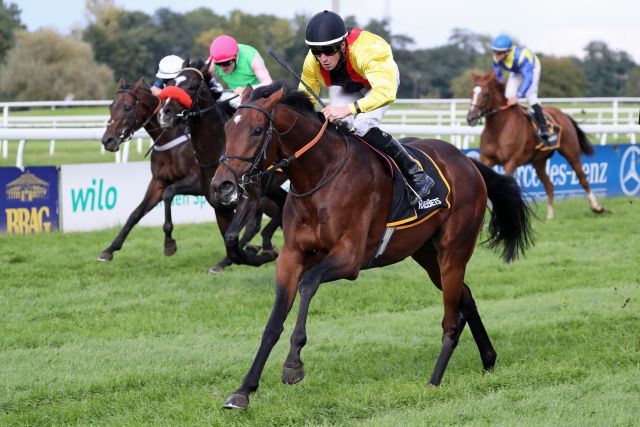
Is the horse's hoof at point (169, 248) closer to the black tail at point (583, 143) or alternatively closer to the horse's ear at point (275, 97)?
the horse's ear at point (275, 97)

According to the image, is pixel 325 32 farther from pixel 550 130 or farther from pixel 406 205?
pixel 550 130

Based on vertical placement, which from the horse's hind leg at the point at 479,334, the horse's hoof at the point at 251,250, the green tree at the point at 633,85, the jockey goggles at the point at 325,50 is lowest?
the green tree at the point at 633,85

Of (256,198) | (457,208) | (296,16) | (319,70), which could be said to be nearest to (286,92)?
(319,70)

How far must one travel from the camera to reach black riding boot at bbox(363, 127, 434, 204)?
486cm

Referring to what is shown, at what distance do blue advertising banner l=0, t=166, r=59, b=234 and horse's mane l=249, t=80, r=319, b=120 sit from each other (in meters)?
5.71

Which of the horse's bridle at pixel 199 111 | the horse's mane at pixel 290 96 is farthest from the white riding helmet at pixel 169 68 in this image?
the horse's mane at pixel 290 96

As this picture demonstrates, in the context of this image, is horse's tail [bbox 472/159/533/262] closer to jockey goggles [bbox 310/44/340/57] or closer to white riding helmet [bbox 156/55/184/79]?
jockey goggles [bbox 310/44/340/57]

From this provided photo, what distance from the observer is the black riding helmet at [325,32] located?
14.9ft

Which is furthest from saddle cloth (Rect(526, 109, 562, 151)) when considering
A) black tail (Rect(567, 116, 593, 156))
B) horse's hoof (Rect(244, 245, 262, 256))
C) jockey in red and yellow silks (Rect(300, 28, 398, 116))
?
jockey in red and yellow silks (Rect(300, 28, 398, 116))

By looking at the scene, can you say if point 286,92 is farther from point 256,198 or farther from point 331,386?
point 256,198

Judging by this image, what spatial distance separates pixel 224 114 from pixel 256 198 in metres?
0.77

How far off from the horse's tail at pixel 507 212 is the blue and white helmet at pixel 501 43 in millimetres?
6377

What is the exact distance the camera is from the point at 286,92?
14.7 ft

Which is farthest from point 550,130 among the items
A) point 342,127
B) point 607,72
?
point 607,72
